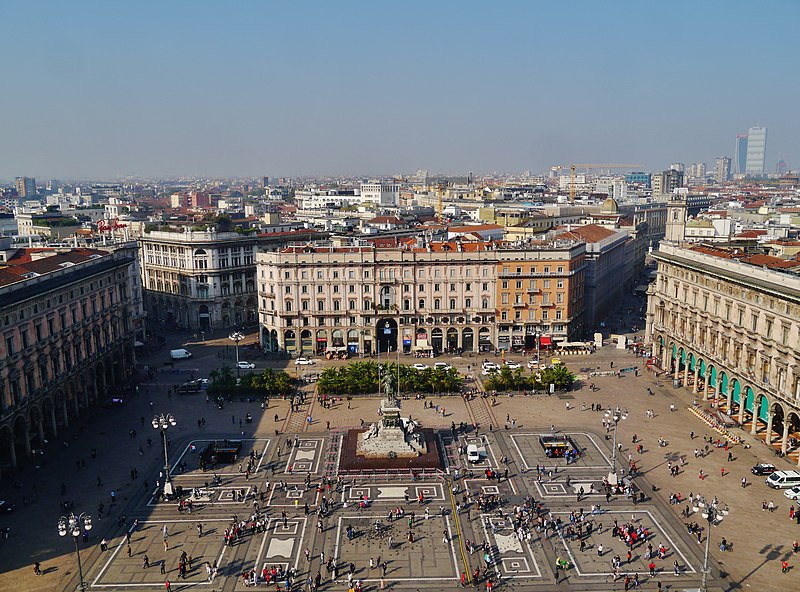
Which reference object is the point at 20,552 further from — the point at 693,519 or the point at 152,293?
the point at 152,293

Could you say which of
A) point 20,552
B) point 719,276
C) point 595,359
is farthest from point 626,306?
point 20,552

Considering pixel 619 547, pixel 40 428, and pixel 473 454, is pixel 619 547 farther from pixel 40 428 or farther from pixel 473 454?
pixel 40 428

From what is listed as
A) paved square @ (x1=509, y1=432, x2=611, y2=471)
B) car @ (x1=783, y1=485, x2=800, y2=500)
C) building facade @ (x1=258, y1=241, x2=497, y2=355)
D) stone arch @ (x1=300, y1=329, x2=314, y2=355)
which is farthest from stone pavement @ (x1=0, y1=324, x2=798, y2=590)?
stone arch @ (x1=300, y1=329, x2=314, y2=355)

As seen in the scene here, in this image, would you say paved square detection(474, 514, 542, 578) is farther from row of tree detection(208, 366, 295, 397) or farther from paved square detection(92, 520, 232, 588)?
row of tree detection(208, 366, 295, 397)

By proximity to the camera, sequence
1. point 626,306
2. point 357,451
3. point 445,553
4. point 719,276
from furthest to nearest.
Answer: point 626,306, point 719,276, point 357,451, point 445,553

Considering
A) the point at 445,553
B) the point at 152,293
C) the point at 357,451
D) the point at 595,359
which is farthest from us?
the point at 152,293

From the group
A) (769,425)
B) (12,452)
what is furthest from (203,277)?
(769,425)
